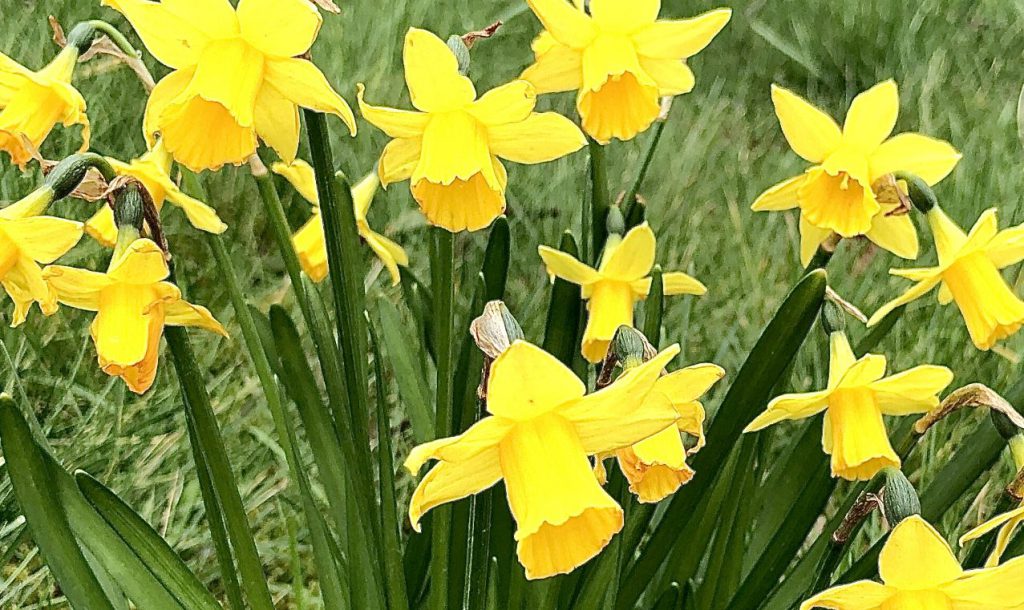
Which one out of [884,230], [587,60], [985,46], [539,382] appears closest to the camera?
[539,382]

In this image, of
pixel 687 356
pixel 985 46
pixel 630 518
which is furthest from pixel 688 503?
pixel 985 46

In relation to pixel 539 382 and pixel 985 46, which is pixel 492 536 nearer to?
pixel 539 382

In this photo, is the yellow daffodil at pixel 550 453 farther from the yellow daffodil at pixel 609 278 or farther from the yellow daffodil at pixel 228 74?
the yellow daffodil at pixel 609 278

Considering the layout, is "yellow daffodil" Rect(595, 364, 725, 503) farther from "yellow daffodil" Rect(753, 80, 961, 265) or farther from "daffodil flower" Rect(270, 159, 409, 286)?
"daffodil flower" Rect(270, 159, 409, 286)

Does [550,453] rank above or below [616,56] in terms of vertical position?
below

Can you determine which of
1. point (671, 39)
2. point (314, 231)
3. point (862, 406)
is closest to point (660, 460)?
point (862, 406)

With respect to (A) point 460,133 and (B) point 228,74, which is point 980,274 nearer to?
(A) point 460,133

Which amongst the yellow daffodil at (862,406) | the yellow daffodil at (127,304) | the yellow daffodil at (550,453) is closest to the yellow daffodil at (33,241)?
the yellow daffodil at (127,304)
